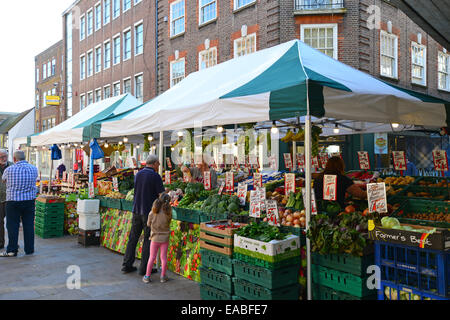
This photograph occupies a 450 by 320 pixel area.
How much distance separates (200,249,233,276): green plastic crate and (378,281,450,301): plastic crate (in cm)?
166

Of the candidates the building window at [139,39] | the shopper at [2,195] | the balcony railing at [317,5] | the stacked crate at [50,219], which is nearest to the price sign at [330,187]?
the shopper at [2,195]

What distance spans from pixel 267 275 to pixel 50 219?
691cm

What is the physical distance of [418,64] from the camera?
16.4 m

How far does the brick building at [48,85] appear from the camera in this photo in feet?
112

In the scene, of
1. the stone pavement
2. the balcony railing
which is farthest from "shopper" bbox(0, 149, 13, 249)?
the balcony railing

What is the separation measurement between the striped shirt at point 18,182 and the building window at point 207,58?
11107mm

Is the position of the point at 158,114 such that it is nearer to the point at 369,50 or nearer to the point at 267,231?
the point at 267,231

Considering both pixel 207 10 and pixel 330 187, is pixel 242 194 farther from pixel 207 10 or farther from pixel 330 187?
pixel 207 10

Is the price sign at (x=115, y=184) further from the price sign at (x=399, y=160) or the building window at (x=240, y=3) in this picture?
the building window at (x=240, y=3)

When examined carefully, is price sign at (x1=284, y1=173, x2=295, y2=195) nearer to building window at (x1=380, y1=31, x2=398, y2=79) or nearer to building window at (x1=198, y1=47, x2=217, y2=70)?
building window at (x1=380, y1=31, x2=398, y2=79)

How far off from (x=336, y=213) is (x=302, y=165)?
4370mm
